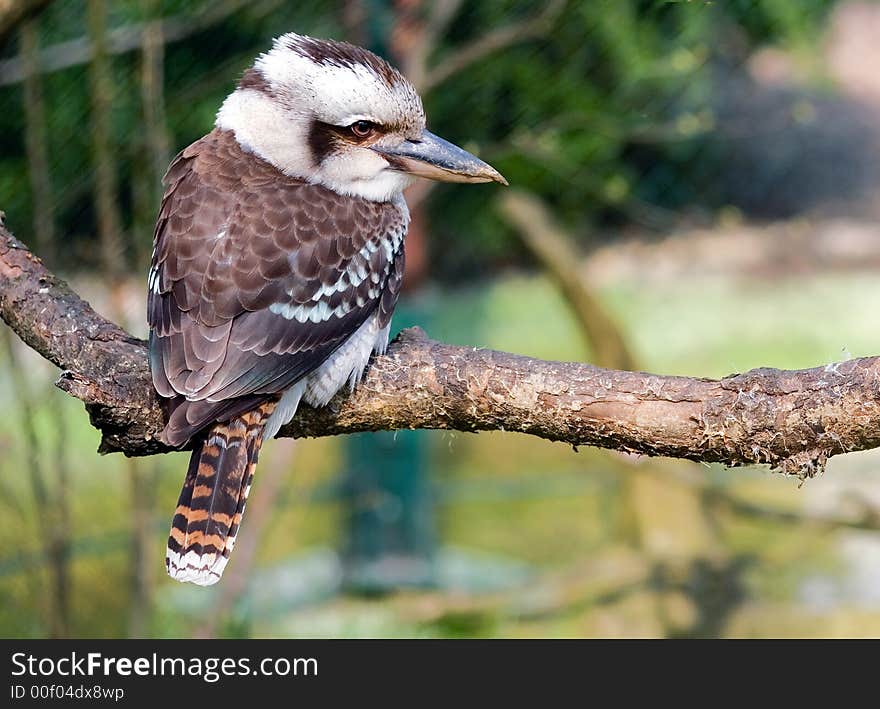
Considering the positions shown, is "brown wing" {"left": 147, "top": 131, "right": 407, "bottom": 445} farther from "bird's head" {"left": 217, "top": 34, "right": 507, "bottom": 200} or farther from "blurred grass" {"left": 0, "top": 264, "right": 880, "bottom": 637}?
"blurred grass" {"left": 0, "top": 264, "right": 880, "bottom": 637}

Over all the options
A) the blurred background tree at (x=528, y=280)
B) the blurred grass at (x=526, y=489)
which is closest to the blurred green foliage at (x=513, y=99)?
the blurred background tree at (x=528, y=280)

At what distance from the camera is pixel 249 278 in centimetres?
254

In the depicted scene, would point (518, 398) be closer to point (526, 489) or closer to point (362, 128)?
point (362, 128)

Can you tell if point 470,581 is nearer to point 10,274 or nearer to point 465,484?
point 465,484

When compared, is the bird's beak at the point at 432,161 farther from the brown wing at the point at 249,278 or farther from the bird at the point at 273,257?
the brown wing at the point at 249,278

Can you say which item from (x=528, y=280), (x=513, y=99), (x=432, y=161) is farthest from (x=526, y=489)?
(x=432, y=161)

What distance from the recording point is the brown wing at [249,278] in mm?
2424

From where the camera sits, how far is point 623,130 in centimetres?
475

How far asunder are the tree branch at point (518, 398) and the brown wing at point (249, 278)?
117 mm

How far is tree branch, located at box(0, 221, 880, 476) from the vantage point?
81.6 inches

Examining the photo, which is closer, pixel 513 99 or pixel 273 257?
pixel 273 257

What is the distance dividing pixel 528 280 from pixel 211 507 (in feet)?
14.4
